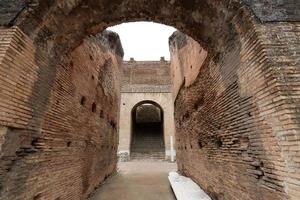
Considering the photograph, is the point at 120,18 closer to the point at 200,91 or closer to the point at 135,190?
the point at 200,91

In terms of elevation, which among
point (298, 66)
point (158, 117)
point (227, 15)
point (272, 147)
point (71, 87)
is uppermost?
point (158, 117)

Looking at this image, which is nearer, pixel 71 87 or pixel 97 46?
pixel 71 87

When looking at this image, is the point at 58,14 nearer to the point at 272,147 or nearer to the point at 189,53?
the point at 272,147

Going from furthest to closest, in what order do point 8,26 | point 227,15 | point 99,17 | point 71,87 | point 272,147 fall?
point 71,87, point 99,17, point 227,15, point 8,26, point 272,147

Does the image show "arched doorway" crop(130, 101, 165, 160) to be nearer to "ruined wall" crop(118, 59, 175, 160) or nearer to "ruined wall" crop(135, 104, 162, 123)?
"ruined wall" crop(135, 104, 162, 123)

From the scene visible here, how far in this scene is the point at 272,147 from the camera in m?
2.82

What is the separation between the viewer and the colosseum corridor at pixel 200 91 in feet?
9.32

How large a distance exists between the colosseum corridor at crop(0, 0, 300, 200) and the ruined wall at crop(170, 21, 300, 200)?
0.05 feet

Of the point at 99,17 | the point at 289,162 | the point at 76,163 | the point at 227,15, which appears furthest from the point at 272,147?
the point at 76,163

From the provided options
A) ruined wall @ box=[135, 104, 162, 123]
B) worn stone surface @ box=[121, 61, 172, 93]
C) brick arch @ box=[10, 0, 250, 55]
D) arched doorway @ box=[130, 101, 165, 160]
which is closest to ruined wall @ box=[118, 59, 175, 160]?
worn stone surface @ box=[121, 61, 172, 93]

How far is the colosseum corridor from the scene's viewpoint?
9.32ft

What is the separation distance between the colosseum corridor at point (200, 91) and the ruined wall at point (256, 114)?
0.05ft

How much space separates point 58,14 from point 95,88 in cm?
334

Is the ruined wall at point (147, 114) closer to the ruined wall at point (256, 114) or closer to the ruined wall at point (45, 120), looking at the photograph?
the ruined wall at point (45, 120)
